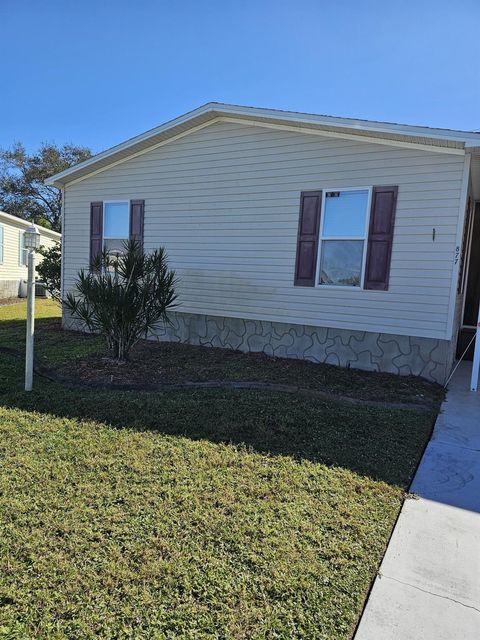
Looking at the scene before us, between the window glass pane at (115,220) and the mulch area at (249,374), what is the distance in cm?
310

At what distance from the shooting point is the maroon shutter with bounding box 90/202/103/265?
8992 millimetres

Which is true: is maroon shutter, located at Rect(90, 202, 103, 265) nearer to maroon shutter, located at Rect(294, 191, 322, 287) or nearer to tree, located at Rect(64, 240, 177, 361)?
tree, located at Rect(64, 240, 177, 361)

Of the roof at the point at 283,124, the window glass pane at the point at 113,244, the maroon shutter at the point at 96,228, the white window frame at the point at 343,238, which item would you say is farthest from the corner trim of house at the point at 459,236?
the maroon shutter at the point at 96,228

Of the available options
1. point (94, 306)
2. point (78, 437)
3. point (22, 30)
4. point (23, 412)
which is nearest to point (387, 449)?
point (78, 437)

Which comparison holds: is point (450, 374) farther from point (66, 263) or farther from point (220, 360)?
point (66, 263)

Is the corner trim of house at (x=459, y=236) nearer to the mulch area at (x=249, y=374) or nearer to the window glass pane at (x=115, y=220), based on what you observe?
the mulch area at (x=249, y=374)

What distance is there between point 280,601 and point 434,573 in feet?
2.84

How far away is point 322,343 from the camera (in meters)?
6.89

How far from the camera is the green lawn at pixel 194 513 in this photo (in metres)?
1.84

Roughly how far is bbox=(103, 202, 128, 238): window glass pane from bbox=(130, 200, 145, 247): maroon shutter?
0.71 feet

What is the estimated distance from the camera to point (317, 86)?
8648 millimetres

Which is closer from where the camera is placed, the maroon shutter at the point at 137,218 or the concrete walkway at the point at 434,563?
the concrete walkway at the point at 434,563

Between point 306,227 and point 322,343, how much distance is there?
76.4 inches

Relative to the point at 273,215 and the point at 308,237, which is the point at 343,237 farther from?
the point at 273,215
